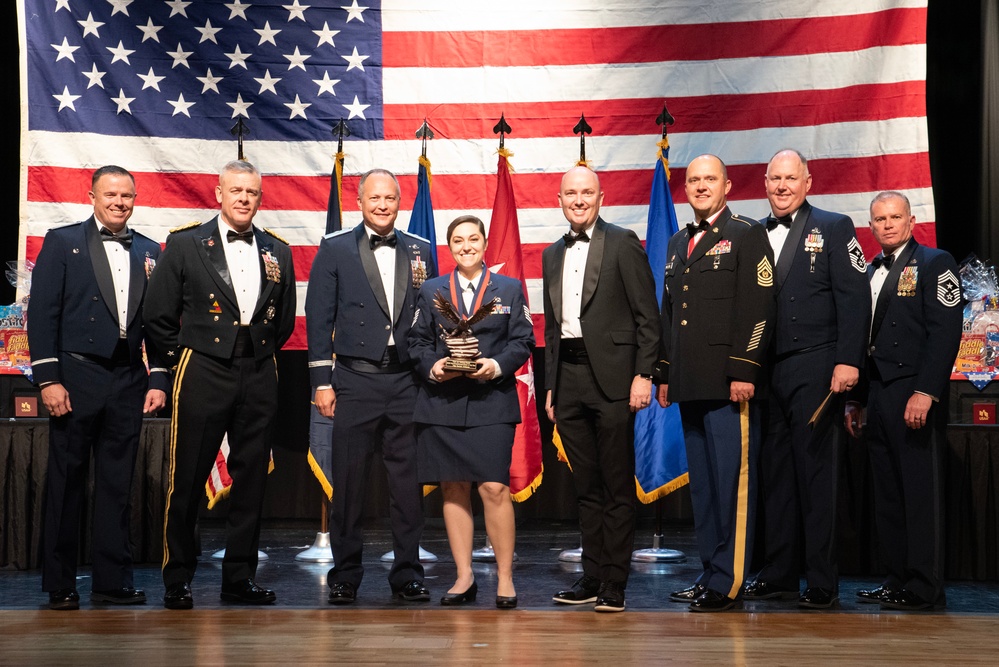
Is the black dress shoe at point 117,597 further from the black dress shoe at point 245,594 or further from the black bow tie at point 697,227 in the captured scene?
the black bow tie at point 697,227

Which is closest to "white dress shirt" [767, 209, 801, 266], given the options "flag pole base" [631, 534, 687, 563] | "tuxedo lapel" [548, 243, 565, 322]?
"tuxedo lapel" [548, 243, 565, 322]

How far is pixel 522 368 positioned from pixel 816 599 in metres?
2.00

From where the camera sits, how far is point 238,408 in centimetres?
416

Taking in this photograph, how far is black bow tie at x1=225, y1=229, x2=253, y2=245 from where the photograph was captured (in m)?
4.16

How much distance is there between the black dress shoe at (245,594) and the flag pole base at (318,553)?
44.1 inches

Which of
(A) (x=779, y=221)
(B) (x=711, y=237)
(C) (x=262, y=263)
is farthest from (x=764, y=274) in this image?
(C) (x=262, y=263)

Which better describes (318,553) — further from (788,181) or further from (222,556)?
(788,181)

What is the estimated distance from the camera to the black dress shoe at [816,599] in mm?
4066

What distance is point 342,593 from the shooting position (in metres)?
4.12

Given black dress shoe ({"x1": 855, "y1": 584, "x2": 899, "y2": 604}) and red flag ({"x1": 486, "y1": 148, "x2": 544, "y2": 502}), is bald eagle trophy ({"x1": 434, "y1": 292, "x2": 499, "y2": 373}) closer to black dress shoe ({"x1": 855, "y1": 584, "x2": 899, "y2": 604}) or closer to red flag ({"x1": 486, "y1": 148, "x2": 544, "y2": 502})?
red flag ({"x1": 486, "y1": 148, "x2": 544, "y2": 502})

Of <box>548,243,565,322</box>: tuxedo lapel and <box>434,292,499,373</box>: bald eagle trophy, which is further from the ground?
<box>548,243,565,322</box>: tuxedo lapel

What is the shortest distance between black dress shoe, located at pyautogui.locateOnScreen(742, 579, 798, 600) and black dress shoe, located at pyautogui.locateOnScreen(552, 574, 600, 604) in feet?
2.03

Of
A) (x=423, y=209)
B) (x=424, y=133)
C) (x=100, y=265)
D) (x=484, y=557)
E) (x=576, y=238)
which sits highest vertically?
(x=424, y=133)

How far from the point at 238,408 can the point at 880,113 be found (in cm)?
398
